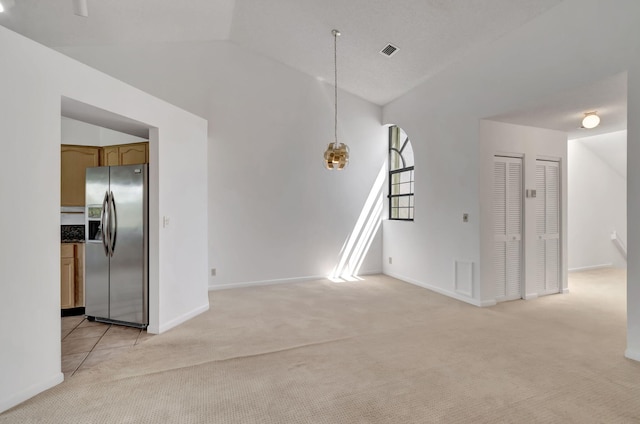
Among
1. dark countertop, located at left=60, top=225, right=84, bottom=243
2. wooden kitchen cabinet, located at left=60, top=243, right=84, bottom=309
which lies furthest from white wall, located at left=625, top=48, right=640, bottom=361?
dark countertop, located at left=60, top=225, right=84, bottom=243

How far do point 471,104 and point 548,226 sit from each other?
2.22 m

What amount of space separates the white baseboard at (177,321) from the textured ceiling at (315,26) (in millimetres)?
3631

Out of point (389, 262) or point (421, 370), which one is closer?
point (421, 370)

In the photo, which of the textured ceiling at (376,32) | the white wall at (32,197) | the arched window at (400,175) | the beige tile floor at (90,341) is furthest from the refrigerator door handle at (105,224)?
the arched window at (400,175)

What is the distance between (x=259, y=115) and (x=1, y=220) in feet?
12.8

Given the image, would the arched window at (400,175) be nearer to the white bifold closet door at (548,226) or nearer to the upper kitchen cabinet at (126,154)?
the white bifold closet door at (548,226)

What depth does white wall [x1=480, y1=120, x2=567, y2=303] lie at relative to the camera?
4.28 metres

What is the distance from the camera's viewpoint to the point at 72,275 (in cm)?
395

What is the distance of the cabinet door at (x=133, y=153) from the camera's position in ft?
13.5

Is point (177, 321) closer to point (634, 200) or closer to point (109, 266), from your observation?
point (109, 266)

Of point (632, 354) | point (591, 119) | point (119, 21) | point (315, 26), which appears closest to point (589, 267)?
point (591, 119)

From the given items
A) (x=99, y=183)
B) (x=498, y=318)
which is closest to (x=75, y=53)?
(x=99, y=183)

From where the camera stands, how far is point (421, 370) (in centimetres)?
258

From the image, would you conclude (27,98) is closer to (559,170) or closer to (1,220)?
(1,220)
